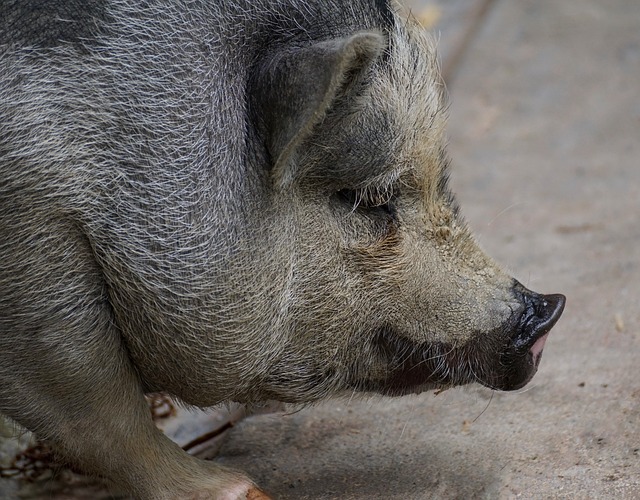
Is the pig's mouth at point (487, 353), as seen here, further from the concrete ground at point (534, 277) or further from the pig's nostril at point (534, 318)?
the concrete ground at point (534, 277)

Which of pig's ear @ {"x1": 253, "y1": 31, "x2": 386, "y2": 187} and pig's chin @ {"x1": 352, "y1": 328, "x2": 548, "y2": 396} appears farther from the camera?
pig's chin @ {"x1": 352, "y1": 328, "x2": 548, "y2": 396}

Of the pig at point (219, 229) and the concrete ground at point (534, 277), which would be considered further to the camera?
the concrete ground at point (534, 277)

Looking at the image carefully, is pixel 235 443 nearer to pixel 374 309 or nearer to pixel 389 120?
pixel 374 309

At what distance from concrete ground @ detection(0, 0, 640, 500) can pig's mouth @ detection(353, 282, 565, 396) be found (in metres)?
0.35

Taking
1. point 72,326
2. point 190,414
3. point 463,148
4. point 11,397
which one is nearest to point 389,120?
point 72,326

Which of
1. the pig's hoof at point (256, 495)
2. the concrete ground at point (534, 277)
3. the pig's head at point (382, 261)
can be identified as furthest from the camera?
the concrete ground at point (534, 277)

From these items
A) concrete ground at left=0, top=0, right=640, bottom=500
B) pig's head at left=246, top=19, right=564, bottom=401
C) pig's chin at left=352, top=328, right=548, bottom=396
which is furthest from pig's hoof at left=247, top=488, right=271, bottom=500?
pig's chin at left=352, top=328, right=548, bottom=396

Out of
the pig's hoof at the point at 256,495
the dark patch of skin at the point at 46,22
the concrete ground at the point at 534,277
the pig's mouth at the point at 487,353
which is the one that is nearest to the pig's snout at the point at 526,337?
the pig's mouth at the point at 487,353

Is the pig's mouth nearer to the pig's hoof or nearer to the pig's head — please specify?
the pig's head

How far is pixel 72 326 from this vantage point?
114 inches

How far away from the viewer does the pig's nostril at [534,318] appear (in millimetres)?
3145

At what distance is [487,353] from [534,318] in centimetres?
18

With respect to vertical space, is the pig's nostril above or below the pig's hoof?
above

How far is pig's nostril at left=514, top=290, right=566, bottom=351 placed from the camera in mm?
3145
